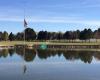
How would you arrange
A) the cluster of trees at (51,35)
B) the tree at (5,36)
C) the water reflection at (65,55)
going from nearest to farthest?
the water reflection at (65,55) < the cluster of trees at (51,35) < the tree at (5,36)

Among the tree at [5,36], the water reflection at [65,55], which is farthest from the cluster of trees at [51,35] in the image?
the water reflection at [65,55]

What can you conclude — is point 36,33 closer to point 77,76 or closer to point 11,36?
point 11,36

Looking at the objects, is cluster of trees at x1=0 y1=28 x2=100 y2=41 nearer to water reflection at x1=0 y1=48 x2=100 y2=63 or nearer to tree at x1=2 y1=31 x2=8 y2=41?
tree at x1=2 y1=31 x2=8 y2=41

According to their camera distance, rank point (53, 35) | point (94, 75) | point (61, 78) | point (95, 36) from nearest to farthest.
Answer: point (61, 78), point (94, 75), point (95, 36), point (53, 35)

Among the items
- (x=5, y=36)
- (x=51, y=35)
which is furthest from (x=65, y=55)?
(x=51, y=35)

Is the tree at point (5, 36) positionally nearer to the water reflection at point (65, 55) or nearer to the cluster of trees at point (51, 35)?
the cluster of trees at point (51, 35)

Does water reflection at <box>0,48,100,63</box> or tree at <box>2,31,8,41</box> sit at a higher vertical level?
tree at <box>2,31,8,41</box>

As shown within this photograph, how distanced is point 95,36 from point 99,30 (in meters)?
9.51

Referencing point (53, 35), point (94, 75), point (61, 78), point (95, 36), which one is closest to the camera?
point (61, 78)

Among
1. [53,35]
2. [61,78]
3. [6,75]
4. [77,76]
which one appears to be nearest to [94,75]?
[77,76]

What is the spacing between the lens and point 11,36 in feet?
537

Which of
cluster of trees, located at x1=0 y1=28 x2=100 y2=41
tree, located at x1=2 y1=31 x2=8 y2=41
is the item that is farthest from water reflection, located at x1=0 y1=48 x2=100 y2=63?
tree, located at x1=2 y1=31 x2=8 y2=41

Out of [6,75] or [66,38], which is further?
[66,38]

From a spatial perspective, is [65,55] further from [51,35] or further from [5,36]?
[51,35]
